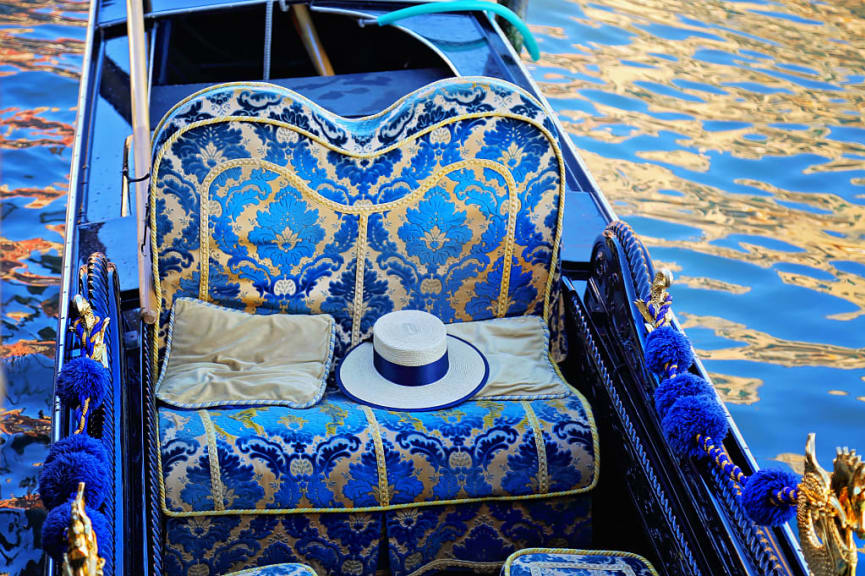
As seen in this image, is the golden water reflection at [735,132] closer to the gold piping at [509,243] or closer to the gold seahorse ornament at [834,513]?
the gold piping at [509,243]

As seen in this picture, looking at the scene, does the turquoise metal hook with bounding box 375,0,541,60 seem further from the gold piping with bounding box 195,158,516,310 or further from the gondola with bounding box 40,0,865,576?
the gold piping with bounding box 195,158,516,310

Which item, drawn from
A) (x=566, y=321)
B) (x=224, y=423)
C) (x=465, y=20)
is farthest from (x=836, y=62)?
(x=224, y=423)

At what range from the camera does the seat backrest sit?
2.08 meters

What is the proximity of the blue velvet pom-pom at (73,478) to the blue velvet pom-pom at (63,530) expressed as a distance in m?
0.03

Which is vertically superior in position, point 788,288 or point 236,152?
point 236,152

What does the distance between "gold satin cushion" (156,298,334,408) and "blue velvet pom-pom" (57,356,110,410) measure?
0.42 meters

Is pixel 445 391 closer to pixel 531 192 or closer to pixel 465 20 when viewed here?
pixel 531 192

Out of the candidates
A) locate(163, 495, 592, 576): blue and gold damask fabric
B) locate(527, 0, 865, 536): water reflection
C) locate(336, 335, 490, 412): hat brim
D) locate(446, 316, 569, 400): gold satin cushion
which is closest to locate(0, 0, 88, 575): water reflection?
locate(163, 495, 592, 576): blue and gold damask fabric

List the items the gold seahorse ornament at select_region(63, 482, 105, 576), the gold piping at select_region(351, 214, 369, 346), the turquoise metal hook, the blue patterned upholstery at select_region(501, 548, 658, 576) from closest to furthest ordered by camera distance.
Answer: the gold seahorse ornament at select_region(63, 482, 105, 576), the blue patterned upholstery at select_region(501, 548, 658, 576), the gold piping at select_region(351, 214, 369, 346), the turquoise metal hook

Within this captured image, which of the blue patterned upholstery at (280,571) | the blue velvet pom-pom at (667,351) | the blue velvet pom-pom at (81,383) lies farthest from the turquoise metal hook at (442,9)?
the blue patterned upholstery at (280,571)

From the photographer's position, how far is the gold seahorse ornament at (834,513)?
50.3 inches

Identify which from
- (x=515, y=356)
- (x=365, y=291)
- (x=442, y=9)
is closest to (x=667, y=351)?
(x=515, y=356)

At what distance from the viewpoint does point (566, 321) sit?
7.65 ft

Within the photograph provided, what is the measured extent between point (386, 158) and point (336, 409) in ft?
1.90
